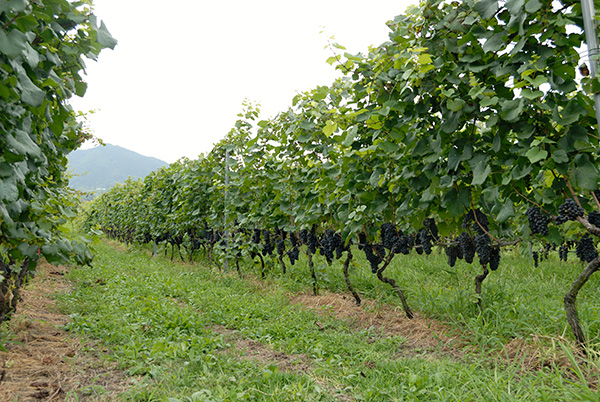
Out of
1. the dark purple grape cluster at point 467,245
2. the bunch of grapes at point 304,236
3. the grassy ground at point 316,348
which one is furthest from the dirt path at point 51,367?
the bunch of grapes at point 304,236

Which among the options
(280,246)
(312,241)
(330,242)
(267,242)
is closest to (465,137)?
(330,242)

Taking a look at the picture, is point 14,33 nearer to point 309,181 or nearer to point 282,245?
point 309,181

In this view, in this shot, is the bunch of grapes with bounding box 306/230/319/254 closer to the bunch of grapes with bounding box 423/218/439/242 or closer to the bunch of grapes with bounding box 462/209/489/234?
the bunch of grapes with bounding box 423/218/439/242

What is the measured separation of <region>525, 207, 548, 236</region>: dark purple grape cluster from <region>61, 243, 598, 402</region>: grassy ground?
2.84 ft

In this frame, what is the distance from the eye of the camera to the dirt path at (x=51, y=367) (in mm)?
2695

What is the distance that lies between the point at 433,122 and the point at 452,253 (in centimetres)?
150

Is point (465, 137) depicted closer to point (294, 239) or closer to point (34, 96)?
point (34, 96)

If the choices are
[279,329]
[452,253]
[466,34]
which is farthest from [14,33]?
[452,253]

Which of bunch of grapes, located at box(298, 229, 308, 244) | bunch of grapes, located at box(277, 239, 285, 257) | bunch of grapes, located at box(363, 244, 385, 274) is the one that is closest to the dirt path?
bunch of grapes, located at box(363, 244, 385, 274)

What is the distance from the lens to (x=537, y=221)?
2748mm

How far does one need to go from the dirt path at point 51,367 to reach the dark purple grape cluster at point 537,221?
3.20 m

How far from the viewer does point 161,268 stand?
9.52m

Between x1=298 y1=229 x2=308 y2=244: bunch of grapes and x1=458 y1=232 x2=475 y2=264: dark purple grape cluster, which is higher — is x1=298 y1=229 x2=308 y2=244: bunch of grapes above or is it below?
below

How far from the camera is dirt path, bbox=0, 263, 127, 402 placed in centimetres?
270
